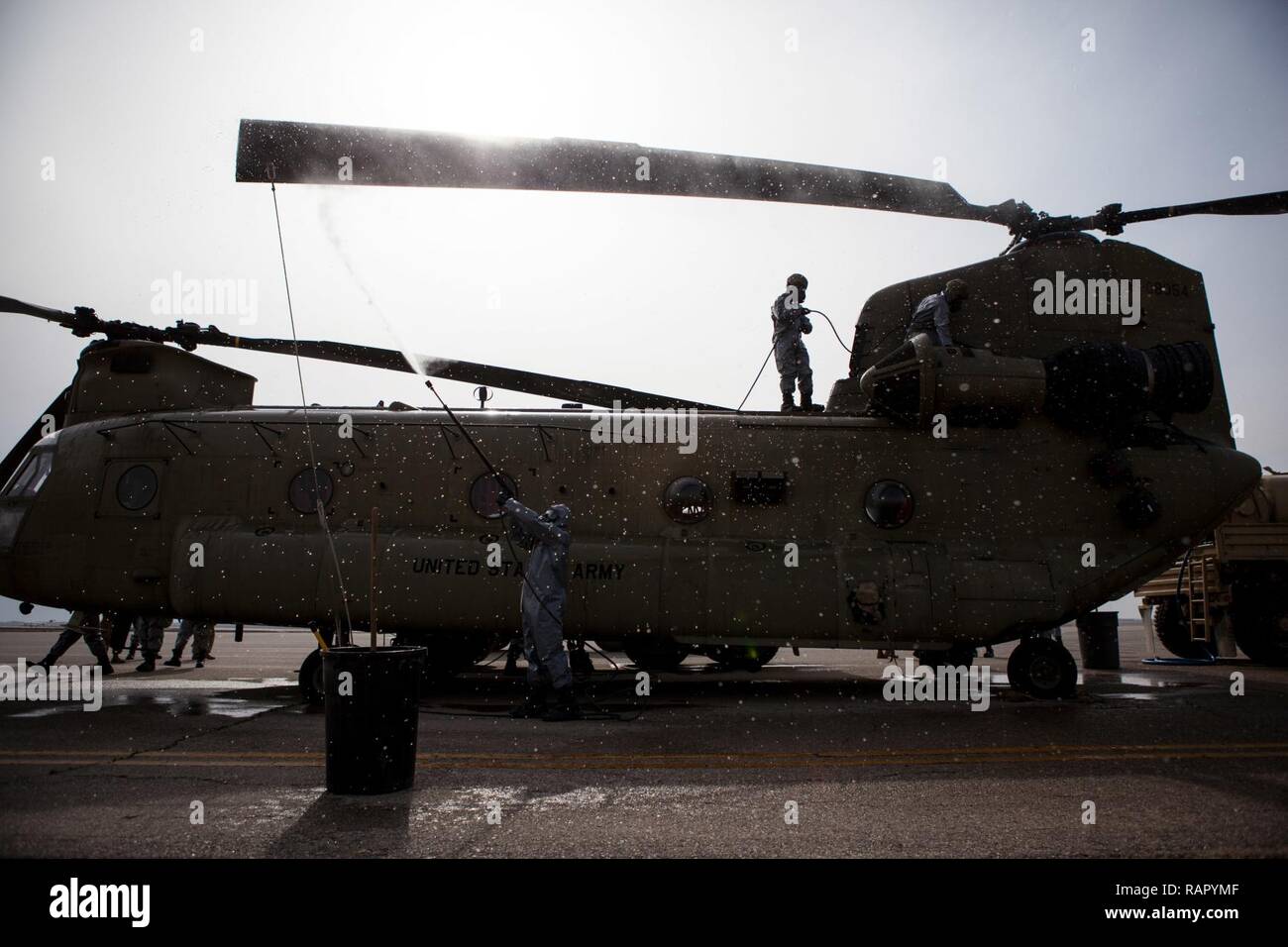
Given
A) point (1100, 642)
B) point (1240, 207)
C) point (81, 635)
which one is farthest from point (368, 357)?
point (1100, 642)

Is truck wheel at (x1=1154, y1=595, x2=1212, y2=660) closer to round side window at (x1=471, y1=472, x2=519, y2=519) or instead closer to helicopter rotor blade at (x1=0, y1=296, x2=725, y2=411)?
helicopter rotor blade at (x1=0, y1=296, x2=725, y2=411)

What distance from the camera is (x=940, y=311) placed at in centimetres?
911

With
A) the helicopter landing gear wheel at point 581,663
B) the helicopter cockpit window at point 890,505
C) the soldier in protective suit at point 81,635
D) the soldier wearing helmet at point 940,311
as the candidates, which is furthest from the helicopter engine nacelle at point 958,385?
the soldier in protective suit at point 81,635

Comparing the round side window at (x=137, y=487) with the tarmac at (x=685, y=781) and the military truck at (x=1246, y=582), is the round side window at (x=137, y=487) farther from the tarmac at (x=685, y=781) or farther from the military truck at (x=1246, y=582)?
the military truck at (x=1246, y=582)

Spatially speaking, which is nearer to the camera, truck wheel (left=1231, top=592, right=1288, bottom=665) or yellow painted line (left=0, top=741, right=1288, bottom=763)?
yellow painted line (left=0, top=741, right=1288, bottom=763)

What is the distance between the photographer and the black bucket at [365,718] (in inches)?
173

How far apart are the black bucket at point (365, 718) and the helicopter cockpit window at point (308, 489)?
519cm

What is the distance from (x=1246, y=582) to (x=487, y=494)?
40.6 feet

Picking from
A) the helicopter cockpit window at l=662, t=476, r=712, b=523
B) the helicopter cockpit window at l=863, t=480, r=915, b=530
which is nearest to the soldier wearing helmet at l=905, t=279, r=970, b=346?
the helicopter cockpit window at l=863, t=480, r=915, b=530

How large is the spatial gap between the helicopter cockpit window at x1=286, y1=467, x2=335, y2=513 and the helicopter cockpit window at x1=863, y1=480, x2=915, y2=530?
6.32 m

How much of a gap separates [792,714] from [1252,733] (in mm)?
3756

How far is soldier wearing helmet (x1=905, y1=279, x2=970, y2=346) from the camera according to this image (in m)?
9.09

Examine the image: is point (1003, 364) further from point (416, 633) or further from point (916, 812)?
point (416, 633)
